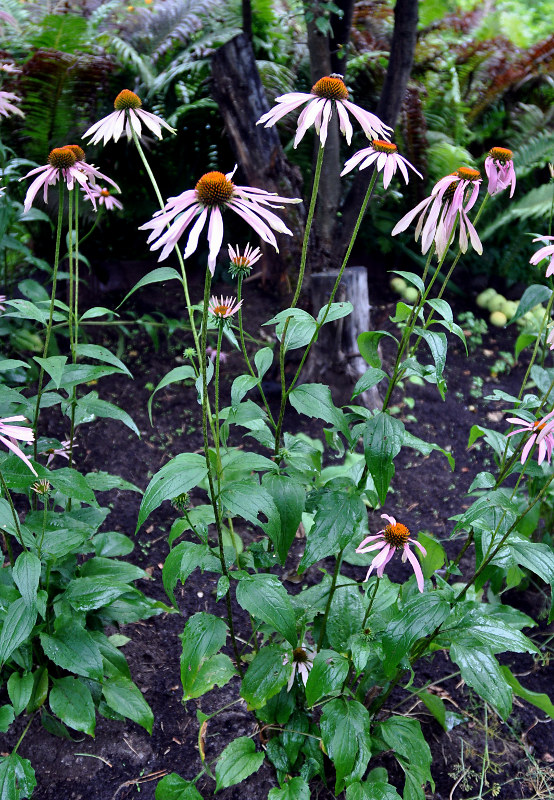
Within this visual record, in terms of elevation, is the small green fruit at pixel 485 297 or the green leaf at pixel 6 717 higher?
the small green fruit at pixel 485 297

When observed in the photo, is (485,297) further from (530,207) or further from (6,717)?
(6,717)

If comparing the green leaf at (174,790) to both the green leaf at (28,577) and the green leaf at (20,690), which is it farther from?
the green leaf at (28,577)

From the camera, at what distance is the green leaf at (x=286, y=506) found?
1315 mm

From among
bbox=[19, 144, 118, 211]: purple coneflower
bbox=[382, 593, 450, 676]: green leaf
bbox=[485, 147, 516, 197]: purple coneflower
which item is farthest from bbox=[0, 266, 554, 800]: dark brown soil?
bbox=[485, 147, 516, 197]: purple coneflower

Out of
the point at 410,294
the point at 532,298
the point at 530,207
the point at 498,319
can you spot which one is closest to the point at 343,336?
the point at 410,294

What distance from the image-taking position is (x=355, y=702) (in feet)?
4.66

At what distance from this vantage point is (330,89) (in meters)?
1.21

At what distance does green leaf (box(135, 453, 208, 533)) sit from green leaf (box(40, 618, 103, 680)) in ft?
1.51

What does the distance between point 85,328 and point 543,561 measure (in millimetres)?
2634

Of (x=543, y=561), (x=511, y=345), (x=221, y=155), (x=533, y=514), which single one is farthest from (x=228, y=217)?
(x=543, y=561)

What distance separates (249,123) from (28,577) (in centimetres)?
250

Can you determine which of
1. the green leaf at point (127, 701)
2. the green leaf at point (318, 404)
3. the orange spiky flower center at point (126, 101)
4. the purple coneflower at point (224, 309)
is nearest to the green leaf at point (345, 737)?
the green leaf at point (127, 701)

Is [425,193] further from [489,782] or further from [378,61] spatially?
[489,782]

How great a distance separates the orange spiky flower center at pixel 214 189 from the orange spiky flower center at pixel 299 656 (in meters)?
1.01
